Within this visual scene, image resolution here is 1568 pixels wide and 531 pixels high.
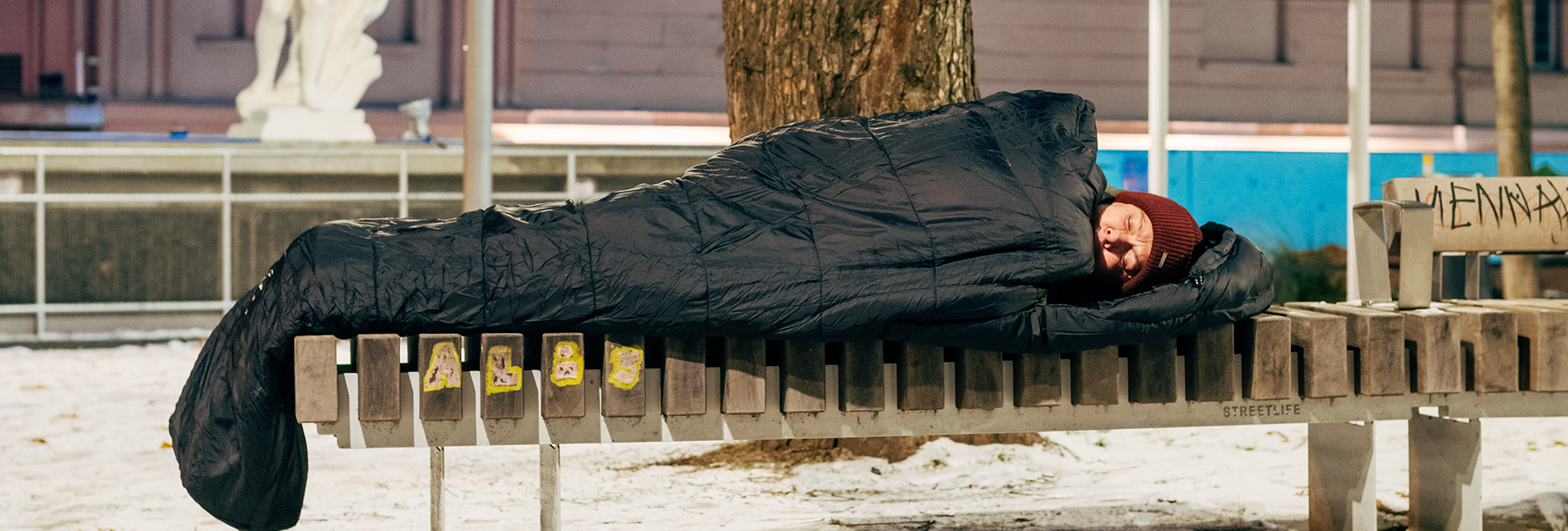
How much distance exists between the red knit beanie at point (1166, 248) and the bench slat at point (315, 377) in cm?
140

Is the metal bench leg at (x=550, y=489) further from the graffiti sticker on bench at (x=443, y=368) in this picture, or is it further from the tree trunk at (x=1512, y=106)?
the tree trunk at (x=1512, y=106)

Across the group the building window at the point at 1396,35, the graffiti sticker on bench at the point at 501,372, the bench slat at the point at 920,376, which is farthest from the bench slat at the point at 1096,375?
the building window at the point at 1396,35

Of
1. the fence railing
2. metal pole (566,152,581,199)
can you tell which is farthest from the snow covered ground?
metal pole (566,152,581,199)

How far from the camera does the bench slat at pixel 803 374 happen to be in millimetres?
2090

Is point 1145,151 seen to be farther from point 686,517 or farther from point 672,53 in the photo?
point 686,517

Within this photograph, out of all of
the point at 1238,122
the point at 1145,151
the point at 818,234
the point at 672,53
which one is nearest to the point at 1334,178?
the point at 1238,122

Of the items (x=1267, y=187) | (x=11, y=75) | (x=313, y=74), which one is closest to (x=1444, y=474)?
(x=313, y=74)

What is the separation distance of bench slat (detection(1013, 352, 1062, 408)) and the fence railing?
22.0 ft

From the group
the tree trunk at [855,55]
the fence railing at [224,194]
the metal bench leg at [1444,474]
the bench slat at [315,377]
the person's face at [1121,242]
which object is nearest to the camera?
the bench slat at [315,377]

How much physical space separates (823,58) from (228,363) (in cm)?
212

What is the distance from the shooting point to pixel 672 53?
43.8ft

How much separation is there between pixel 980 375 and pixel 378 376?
1.02m

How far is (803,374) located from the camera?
209 centimetres

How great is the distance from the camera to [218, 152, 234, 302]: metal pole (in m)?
8.57
